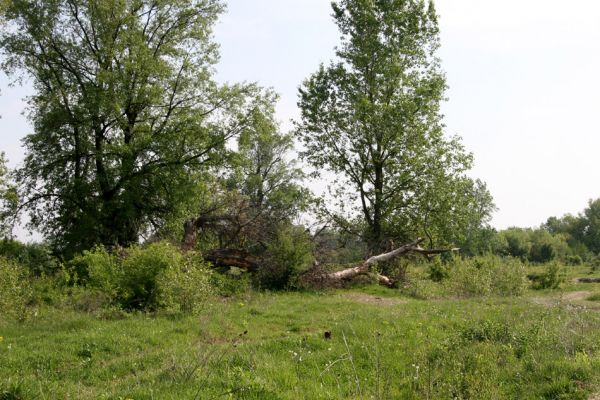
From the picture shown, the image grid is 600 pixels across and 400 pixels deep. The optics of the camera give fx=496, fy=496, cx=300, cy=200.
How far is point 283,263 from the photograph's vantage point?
19266 millimetres

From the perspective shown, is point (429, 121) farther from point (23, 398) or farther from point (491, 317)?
point (23, 398)

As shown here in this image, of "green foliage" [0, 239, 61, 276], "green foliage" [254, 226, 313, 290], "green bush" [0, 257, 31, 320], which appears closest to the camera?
"green bush" [0, 257, 31, 320]

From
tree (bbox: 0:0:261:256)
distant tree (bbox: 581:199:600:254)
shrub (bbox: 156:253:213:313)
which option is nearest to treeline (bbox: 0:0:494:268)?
tree (bbox: 0:0:261:256)

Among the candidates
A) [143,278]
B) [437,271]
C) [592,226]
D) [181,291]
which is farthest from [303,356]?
[592,226]

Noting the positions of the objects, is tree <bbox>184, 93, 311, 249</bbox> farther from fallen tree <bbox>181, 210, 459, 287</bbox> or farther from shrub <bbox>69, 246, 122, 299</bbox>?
shrub <bbox>69, 246, 122, 299</bbox>

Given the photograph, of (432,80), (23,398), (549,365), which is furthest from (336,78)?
(23,398)

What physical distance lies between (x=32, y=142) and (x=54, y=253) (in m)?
4.95

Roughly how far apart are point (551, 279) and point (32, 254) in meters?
24.7

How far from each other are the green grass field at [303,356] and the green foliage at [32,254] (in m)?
9.07

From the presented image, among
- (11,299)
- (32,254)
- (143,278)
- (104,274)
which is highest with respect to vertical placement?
(32,254)

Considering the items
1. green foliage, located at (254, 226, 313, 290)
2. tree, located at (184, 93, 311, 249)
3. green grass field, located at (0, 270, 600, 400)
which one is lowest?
green grass field, located at (0, 270, 600, 400)

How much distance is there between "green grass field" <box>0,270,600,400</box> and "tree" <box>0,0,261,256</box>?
31.8 feet

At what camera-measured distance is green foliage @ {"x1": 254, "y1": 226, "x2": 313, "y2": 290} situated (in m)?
19.2

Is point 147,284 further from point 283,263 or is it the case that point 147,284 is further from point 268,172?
point 268,172
